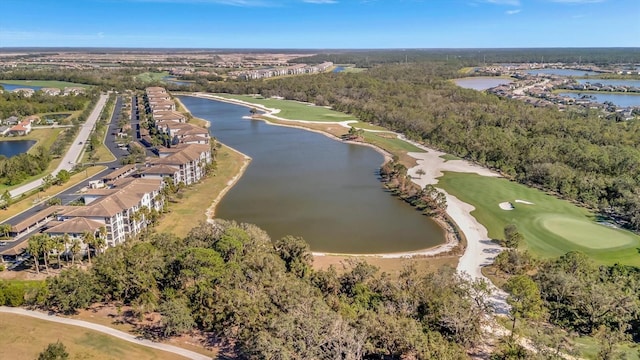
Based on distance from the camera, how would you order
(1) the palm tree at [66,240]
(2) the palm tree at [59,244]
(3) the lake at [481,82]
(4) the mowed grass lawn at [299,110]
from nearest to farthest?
(2) the palm tree at [59,244] < (1) the palm tree at [66,240] < (4) the mowed grass lawn at [299,110] < (3) the lake at [481,82]

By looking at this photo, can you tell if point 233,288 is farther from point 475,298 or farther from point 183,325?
point 475,298

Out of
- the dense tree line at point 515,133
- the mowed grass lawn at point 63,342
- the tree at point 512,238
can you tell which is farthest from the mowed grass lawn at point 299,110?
the mowed grass lawn at point 63,342

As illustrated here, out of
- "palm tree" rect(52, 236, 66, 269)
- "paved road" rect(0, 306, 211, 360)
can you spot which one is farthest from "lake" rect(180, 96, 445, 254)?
"paved road" rect(0, 306, 211, 360)

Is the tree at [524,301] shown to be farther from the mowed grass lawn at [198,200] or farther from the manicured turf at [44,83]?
the manicured turf at [44,83]

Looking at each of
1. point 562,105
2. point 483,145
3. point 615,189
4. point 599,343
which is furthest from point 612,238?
point 562,105

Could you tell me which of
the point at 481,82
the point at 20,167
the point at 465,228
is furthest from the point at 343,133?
the point at 481,82
